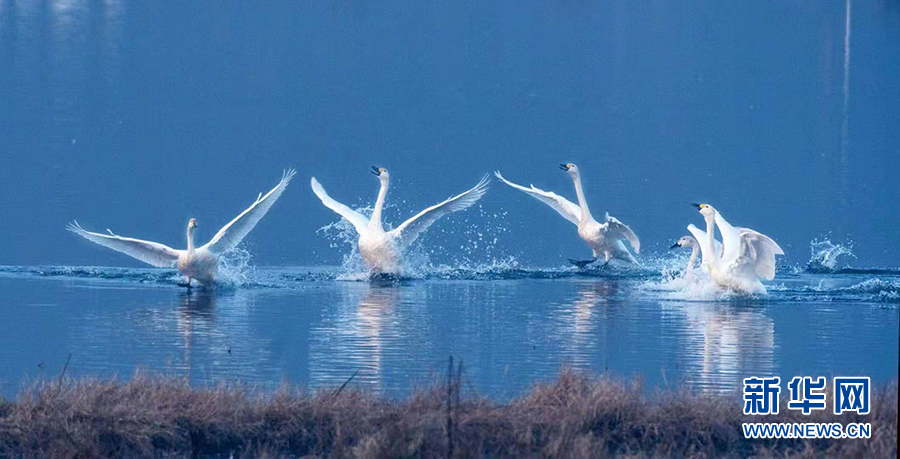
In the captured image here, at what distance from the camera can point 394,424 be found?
9.31 metres

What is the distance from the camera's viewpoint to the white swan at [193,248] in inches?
704

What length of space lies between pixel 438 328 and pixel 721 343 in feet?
8.24

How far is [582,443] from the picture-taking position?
29.6ft

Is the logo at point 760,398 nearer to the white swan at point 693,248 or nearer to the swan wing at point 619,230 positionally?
the white swan at point 693,248

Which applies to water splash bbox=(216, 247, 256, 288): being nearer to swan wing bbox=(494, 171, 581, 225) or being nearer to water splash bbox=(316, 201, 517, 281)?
water splash bbox=(316, 201, 517, 281)

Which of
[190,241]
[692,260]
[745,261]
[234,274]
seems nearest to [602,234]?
[692,260]

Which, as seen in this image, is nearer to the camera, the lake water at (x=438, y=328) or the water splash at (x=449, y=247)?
the lake water at (x=438, y=328)

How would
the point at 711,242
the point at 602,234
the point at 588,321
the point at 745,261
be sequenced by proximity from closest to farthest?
1. the point at 588,321
2. the point at 745,261
3. the point at 711,242
4. the point at 602,234

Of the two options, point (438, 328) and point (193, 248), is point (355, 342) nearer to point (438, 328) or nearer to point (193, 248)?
point (438, 328)

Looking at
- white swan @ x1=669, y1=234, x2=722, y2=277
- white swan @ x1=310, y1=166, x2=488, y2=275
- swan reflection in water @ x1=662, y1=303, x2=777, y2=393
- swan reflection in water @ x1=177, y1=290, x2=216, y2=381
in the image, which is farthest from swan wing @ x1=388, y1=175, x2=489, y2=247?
swan reflection in water @ x1=662, y1=303, x2=777, y2=393

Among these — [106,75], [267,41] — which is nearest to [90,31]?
[267,41]

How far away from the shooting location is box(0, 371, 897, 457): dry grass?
9.25 m

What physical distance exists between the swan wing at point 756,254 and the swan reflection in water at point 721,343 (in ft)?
1.84

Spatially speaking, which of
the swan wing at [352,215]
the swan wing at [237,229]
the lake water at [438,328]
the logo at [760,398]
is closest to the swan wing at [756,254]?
the lake water at [438,328]
